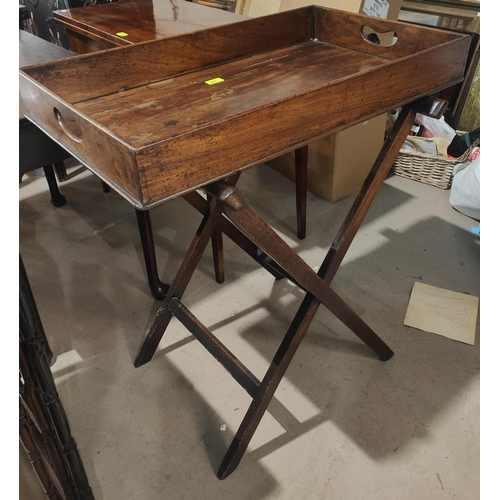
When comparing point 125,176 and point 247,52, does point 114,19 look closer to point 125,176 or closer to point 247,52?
point 247,52

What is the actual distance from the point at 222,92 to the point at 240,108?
0.41 feet

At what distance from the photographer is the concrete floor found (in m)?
1.39

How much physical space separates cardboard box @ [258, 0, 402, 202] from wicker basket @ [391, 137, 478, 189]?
0.26 m

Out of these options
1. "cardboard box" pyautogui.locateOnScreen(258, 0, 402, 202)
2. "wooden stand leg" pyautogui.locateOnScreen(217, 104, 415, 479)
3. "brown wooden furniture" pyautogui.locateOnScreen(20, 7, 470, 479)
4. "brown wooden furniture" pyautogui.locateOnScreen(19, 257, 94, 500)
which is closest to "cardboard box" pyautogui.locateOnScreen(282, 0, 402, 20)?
"cardboard box" pyautogui.locateOnScreen(258, 0, 402, 202)

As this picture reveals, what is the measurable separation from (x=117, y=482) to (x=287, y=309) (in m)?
0.87

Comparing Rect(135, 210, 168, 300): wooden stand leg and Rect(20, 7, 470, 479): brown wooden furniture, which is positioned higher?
Rect(20, 7, 470, 479): brown wooden furniture

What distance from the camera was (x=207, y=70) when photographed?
4.77 ft

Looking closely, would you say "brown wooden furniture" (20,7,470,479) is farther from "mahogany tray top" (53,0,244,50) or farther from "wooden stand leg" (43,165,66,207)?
"wooden stand leg" (43,165,66,207)

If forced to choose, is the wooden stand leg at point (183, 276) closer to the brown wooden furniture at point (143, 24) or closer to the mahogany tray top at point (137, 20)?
the brown wooden furniture at point (143, 24)

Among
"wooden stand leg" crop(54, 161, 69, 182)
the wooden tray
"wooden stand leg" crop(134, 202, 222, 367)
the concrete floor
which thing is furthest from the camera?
"wooden stand leg" crop(54, 161, 69, 182)

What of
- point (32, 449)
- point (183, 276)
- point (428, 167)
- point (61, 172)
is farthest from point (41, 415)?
point (428, 167)

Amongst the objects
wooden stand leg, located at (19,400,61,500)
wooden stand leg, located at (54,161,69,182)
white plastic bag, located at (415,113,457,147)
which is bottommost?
wooden stand leg, located at (54,161,69,182)

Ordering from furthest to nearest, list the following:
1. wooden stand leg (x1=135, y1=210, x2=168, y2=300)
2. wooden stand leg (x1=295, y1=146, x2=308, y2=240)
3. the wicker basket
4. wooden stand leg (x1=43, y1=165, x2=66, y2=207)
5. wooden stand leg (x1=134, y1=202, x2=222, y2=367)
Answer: the wicker basket → wooden stand leg (x1=43, y1=165, x2=66, y2=207) → wooden stand leg (x1=295, y1=146, x2=308, y2=240) → wooden stand leg (x1=135, y1=210, x2=168, y2=300) → wooden stand leg (x1=134, y1=202, x2=222, y2=367)

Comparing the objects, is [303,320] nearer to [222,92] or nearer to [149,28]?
[222,92]
